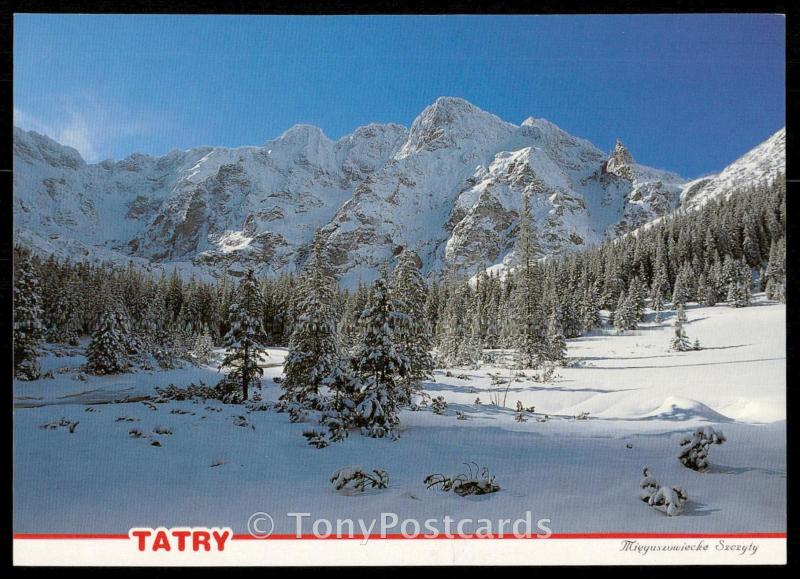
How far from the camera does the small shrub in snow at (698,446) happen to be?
3865 millimetres

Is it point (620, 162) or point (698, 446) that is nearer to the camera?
point (698, 446)

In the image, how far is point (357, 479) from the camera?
Answer: 3.98 metres

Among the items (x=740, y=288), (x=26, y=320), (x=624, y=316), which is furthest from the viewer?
(x=624, y=316)

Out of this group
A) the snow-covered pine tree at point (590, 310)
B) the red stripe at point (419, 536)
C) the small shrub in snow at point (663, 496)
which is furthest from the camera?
the snow-covered pine tree at point (590, 310)

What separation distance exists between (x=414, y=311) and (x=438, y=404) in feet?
7.67

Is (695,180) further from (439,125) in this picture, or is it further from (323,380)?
(323,380)

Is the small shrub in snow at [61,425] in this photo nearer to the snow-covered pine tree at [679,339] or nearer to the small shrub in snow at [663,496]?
the small shrub in snow at [663,496]

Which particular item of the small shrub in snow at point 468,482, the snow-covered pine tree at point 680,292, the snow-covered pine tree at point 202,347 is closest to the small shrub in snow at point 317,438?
the small shrub in snow at point 468,482

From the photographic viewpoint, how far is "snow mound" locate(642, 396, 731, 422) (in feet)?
15.1

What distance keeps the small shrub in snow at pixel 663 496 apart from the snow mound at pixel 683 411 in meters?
→ 1.47

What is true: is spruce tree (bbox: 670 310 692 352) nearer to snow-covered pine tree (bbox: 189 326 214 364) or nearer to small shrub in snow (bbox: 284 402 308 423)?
small shrub in snow (bbox: 284 402 308 423)

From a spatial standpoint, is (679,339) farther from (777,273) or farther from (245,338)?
(245,338)

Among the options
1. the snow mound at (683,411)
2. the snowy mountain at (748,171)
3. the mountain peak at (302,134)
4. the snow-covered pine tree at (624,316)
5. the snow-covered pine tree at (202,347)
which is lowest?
the snow mound at (683,411)

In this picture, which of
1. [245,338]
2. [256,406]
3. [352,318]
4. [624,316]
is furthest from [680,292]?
[245,338]
